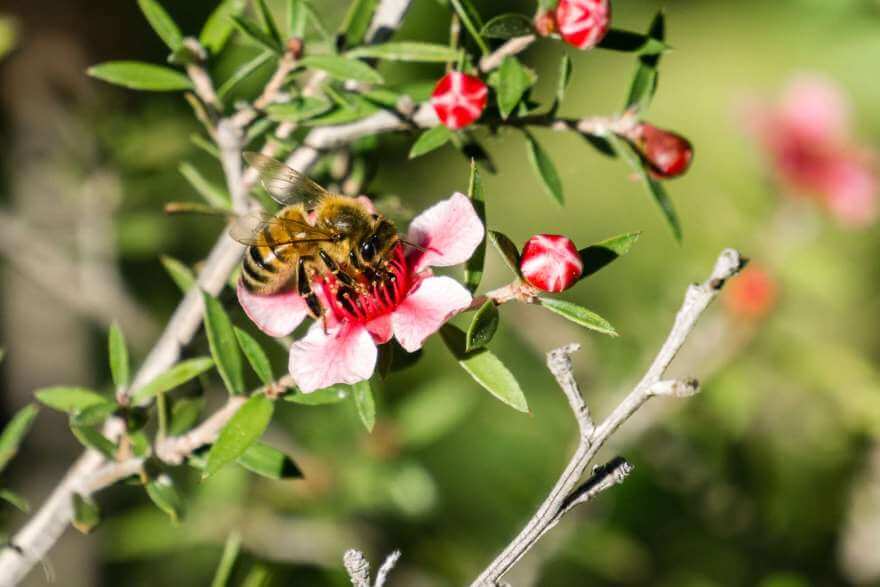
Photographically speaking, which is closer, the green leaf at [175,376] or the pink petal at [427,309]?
the pink petal at [427,309]

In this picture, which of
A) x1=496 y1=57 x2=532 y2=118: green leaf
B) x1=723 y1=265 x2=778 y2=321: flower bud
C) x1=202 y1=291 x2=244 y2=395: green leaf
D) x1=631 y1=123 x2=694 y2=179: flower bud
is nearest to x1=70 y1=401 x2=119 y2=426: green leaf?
x1=202 y1=291 x2=244 y2=395: green leaf

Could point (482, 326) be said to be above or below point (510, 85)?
below

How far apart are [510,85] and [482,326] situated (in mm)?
236

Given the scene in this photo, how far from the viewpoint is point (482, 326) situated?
0.82 metres

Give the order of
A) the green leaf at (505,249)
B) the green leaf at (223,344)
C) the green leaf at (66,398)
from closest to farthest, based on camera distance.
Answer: the green leaf at (505,249) < the green leaf at (223,344) < the green leaf at (66,398)

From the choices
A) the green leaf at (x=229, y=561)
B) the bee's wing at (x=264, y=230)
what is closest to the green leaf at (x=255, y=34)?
A: the bee's wing at (x=264, y=230)

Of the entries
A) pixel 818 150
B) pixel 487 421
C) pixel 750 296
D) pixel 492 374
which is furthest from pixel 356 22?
pixel 487 421

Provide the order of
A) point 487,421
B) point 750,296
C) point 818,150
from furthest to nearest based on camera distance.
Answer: point 487,421
point 818,150
point 750,296

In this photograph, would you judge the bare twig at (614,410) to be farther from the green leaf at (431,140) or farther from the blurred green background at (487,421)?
the blurred green background at (487,421)

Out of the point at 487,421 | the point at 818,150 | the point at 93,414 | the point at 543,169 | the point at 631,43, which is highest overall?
the point at 631,43

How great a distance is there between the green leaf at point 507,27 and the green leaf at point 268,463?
16.9 inches

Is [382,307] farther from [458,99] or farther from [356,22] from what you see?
[356,22]

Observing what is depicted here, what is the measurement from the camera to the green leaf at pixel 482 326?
801 mm

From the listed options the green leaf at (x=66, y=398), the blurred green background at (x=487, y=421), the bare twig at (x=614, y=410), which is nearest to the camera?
the bare twig at (x=614, y=410)
